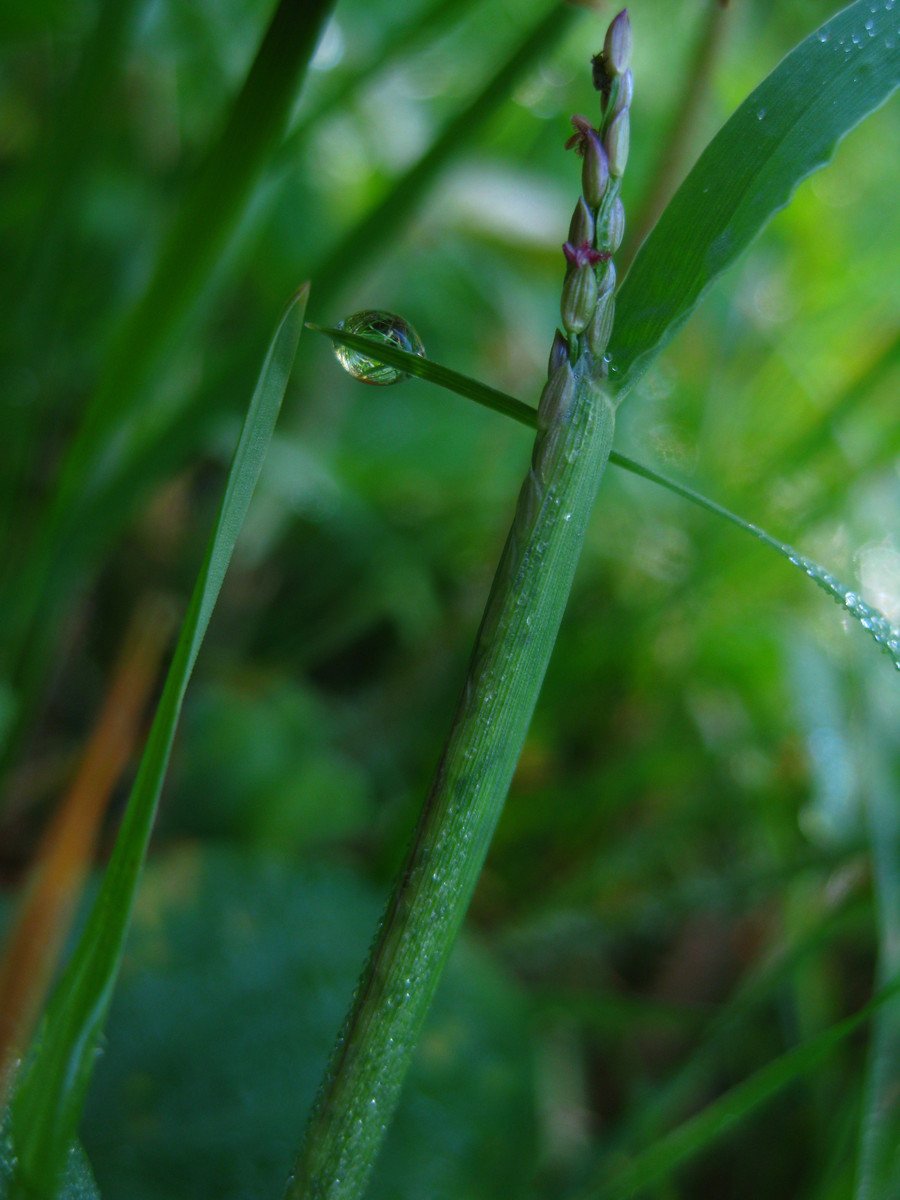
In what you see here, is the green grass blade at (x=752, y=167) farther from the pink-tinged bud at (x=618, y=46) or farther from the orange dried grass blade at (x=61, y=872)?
the orange dried grass blade at (x=61, y=872)

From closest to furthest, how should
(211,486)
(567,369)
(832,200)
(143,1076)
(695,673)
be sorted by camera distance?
1. (567,369)
2. (143,1076)
3. (695,673)
4. (211,486)
5. (832,200)

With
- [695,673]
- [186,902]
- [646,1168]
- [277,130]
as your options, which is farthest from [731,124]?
[695,673]

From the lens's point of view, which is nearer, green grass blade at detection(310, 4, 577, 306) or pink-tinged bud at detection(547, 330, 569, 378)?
pink-tinged bud at detection(547, 330, 569, 378)

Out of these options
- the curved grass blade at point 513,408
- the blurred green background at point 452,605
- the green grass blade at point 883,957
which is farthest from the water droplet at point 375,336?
the green grass blade at point 883,957

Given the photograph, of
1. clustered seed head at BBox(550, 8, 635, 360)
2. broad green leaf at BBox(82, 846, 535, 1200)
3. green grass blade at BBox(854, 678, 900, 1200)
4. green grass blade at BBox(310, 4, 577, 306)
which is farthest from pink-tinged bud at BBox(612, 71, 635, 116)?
broad green leaf at BBox(82, 846, 535, 1200)

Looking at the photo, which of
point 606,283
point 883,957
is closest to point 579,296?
point 606,283

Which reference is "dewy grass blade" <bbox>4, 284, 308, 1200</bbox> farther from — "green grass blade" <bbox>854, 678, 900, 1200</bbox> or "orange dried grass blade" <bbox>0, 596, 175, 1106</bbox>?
"green grass blade" <bbox>854, 678, 900, 1200</bbox>

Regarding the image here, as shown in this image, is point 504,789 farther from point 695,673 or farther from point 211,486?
point 211,486
